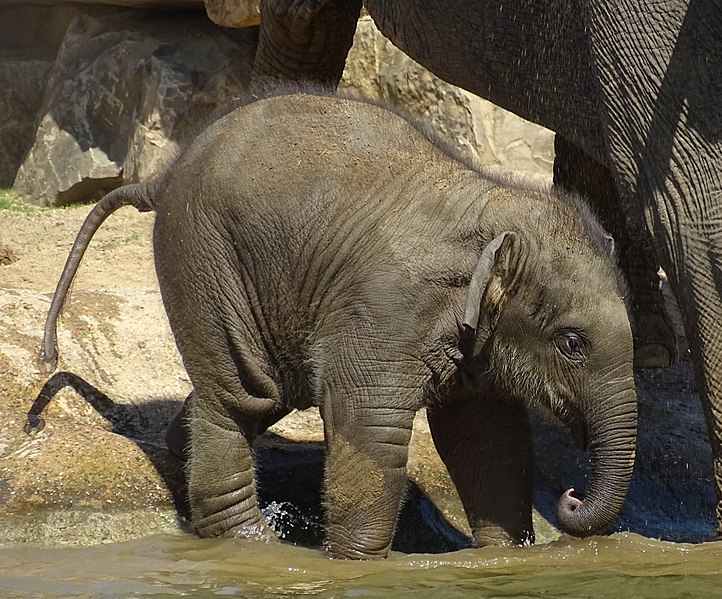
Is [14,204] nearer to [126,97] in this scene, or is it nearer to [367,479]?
[126,97]

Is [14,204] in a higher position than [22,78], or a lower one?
lower

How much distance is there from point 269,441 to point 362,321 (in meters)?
1.50

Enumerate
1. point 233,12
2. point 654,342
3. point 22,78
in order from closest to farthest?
point 654,342 < point 233,12 < point 22,78

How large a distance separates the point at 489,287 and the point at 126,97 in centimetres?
515

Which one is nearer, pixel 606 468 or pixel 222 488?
pixel 606 468

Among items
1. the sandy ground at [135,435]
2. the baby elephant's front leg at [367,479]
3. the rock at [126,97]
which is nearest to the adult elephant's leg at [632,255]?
the sandy ground at [135,435]

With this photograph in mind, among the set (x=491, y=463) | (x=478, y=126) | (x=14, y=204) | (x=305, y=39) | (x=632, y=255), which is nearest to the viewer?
(x=491, y=463)

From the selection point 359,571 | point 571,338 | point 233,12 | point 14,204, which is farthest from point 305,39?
point 359,571

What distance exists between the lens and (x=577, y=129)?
584 centimetres

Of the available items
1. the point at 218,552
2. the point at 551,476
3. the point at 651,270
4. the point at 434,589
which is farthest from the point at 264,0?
the point at 434,589

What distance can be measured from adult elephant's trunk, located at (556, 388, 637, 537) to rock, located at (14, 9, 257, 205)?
15.8 feet

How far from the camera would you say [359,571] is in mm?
5098

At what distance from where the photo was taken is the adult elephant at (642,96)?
5.07 meters

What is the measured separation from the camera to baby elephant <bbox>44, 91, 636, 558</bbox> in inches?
207
